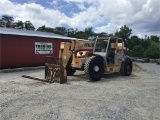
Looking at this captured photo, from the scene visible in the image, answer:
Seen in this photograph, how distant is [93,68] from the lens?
11.7 m

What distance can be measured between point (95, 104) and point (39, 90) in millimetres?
2779

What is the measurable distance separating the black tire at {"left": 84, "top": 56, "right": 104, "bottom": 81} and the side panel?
8181mm

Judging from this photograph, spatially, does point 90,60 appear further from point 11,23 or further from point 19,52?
point 11,23

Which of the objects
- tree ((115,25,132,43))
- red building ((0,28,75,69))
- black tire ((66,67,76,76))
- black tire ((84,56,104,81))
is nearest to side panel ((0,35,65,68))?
red building ((0,28,75,69))

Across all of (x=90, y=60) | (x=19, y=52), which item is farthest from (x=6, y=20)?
(x=90, y=60)

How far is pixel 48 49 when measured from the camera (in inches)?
829

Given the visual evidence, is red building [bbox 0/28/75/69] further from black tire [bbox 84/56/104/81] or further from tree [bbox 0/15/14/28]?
tree [bbox 0/15/14/28]

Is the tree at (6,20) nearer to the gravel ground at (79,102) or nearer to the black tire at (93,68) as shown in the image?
the black tire at (93,68)

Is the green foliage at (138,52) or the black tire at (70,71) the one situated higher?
the green foliage at (138,52)

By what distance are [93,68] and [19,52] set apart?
8582mm

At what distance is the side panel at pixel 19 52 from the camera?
1758 cm

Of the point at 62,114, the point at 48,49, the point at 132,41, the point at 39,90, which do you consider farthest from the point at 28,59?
the point at 132,41

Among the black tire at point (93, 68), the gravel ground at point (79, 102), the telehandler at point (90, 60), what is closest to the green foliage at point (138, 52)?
the telehandler at point (90, 60)

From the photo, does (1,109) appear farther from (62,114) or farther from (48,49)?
(48,49)
